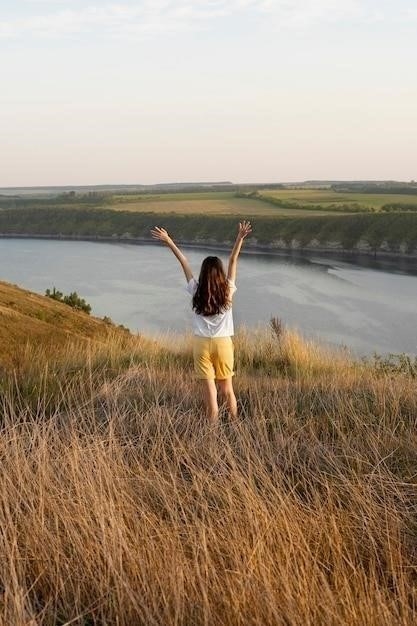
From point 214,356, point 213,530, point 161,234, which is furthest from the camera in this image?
point 161,234

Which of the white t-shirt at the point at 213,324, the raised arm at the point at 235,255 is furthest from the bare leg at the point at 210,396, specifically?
the raised arm at the point at 235,255

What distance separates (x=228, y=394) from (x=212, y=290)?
83 cm

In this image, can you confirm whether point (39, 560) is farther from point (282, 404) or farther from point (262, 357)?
point (262, 357)

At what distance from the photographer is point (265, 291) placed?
4534 cm

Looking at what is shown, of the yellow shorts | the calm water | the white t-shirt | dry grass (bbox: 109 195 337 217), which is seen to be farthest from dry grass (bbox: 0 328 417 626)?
dry grass (bbox: 109 195 337 217)

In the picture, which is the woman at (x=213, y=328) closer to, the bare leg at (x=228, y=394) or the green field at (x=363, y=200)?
the bare leg at (x=228, y=394)

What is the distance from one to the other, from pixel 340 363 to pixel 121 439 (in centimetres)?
459

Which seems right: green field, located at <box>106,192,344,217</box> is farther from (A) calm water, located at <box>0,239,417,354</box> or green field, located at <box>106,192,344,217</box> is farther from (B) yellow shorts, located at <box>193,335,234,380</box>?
(B) yellow shorts, located at <box>193,335,234,380</box>

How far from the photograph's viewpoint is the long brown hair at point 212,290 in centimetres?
577

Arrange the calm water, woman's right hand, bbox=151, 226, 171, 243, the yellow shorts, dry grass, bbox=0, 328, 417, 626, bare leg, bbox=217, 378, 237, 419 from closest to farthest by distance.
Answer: dry grass, bbox=0, 328, 417, 626 → bare leg, bbox=217, 378, 237, 419 → the yellow shorts → woman's right hand, bbox=151, 226, 171, 243 → the calm water

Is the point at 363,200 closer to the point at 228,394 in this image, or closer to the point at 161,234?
the point at 161,234

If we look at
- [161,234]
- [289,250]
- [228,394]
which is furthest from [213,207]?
[228,394]

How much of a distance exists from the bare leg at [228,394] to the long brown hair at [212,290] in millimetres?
567

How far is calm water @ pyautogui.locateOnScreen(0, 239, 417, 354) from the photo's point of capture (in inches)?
1331
